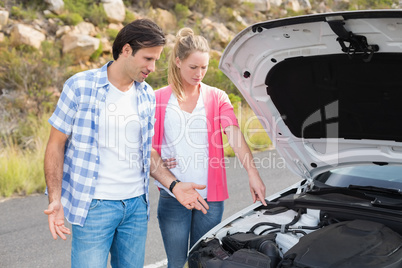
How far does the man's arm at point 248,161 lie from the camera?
10.4ft

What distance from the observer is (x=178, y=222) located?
3.28 metres

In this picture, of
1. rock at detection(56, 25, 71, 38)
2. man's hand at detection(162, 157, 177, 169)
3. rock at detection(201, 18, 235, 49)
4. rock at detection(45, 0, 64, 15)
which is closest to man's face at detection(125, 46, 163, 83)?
man's hand at detection(162, 157, 177, 169)

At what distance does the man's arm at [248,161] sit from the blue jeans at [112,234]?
749 millimetres

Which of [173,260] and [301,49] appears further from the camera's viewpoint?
[173,260]

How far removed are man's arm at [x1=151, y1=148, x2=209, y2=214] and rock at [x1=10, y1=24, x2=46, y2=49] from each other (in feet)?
46.2

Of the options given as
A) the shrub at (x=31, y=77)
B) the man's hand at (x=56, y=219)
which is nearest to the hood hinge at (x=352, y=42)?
the man's hand at (x=56, y=219)

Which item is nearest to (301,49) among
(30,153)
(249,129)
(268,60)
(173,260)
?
(268,60)

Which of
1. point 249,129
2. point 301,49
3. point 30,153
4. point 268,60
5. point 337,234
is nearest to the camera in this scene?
point 337,234

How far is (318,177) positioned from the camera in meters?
3.36

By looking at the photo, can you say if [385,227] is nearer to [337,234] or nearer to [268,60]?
[337,234]

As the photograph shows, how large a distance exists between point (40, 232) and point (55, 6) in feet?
48.0

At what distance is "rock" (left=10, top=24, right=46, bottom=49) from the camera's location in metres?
15.7

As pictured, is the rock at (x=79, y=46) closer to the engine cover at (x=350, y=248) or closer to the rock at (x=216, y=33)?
the rock at (x=216, y=33)

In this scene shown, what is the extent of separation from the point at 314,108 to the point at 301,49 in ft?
1.56
